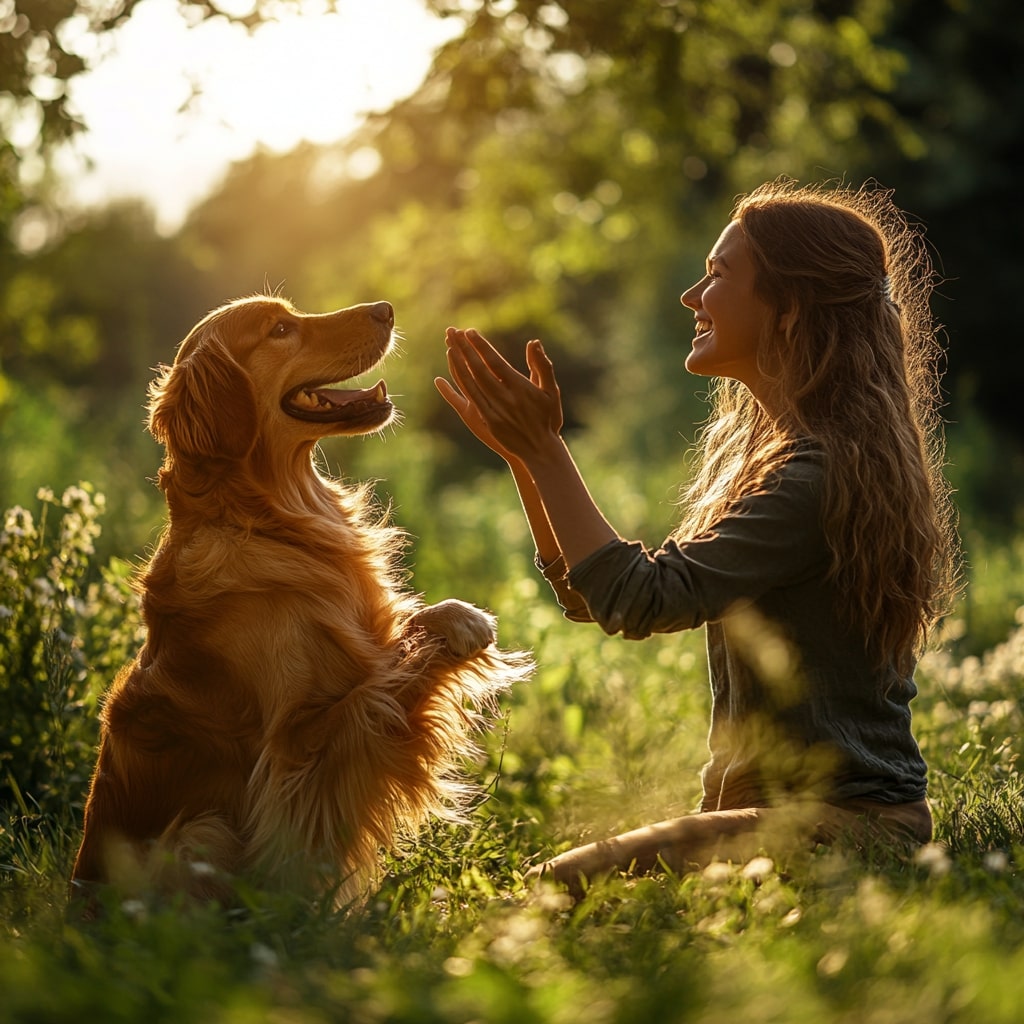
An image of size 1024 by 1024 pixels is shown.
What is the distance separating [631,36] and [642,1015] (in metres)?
5.04

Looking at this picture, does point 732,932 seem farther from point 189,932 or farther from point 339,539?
point 339,539

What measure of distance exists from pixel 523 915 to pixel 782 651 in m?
1.01

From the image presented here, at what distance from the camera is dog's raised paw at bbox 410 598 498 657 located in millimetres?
3238

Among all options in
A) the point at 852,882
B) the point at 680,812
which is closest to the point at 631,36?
the point at 680,812

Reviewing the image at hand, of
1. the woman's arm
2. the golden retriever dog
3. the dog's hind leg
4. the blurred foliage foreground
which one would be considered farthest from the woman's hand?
Answer: the dog's hind leg

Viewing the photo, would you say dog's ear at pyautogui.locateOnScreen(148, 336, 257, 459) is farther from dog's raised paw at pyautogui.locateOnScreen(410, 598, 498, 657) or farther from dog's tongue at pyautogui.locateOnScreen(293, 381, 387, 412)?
dog's raised paw at pyautogui.locateOnScreen(410, 598, 498, 657)

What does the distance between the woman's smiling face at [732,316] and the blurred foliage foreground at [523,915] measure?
1287mm

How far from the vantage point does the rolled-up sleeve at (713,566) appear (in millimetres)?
2705

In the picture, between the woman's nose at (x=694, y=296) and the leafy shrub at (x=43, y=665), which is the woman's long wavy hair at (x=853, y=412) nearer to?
the woman's nose at (x=694, y=296)

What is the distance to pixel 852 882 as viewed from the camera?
2.50 meters

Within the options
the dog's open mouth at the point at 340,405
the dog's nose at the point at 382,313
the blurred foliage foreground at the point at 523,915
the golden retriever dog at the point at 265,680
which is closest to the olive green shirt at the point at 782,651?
A: the blurred foliage foreground at the point at 523,915

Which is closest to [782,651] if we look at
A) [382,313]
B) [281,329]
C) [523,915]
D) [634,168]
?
[523,915]

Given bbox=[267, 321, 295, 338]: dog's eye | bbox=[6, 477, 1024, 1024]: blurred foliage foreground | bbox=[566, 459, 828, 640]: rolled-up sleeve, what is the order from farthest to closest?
bbox=[267, 321, 295, 338]: dog's eye → bbox=[566, 459, 828, 640]: rolled-up sleeve → bbox=[6, 477, 1024, 1024]: blurred foliage foreground

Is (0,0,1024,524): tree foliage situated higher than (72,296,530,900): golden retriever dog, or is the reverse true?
(0,0,1024,524): tree foliage
